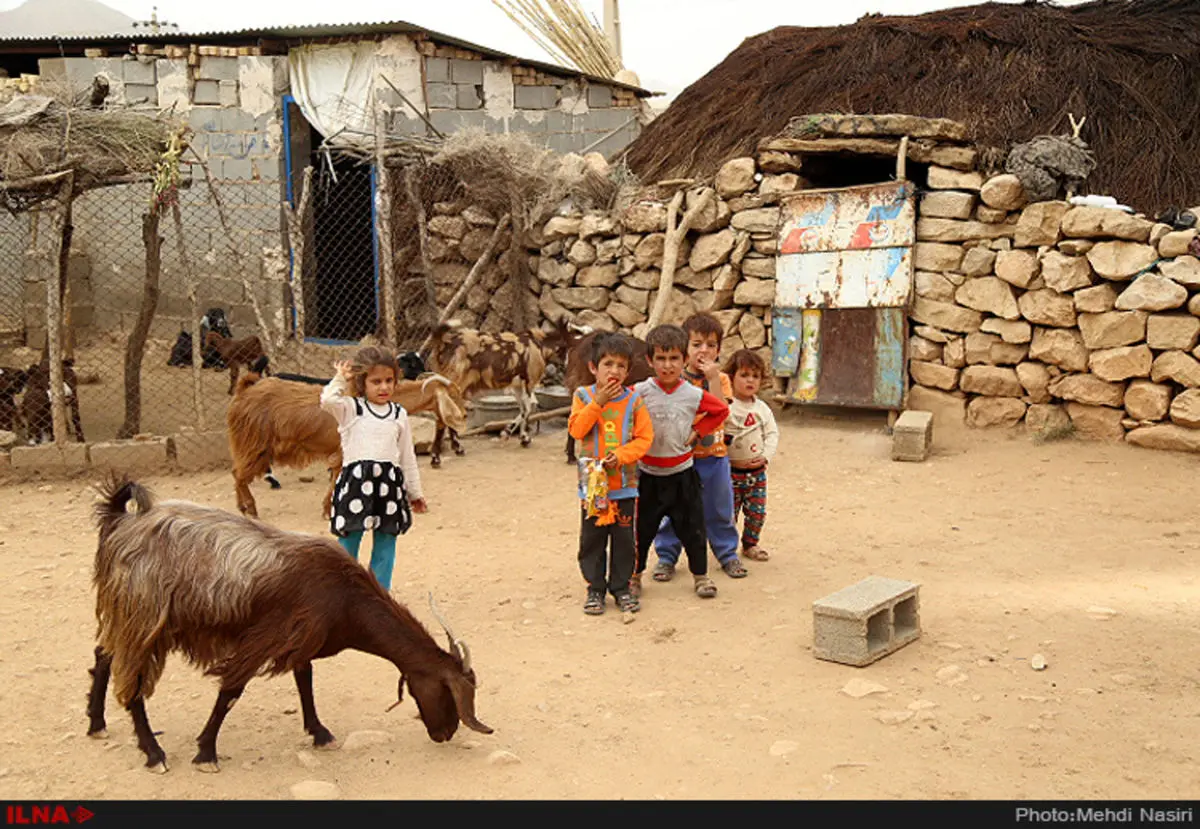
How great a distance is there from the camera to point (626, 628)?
5.69 meters

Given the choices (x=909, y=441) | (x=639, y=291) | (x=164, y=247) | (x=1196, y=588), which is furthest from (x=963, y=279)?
(x=164, y=247)

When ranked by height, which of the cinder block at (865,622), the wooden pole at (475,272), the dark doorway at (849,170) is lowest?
the cinder block at (865,622)

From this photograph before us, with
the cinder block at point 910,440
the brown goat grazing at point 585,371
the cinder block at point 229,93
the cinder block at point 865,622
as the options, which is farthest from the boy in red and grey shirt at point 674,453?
the cinder block at point 229,93

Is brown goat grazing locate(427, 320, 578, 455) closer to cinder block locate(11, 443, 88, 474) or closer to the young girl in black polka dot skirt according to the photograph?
cinder block locate(11, 443, 88, 474)

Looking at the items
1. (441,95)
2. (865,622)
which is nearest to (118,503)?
(865,622)

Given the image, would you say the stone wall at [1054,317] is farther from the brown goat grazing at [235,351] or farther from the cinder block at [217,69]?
the cinder block at [217,69]

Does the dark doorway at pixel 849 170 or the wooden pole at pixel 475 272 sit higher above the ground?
the dark doorway at pixel 849 170

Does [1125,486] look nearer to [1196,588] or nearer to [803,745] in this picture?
[1196,588]

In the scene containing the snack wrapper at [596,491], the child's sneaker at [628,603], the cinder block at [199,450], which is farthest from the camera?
the cinder block at [199,450]

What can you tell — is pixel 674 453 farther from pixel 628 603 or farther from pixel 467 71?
pixel 467 71

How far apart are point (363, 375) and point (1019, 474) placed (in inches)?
218

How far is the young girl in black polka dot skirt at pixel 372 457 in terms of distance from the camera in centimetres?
537

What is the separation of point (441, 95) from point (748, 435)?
8.37 metres

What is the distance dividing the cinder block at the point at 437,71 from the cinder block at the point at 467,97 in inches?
7.5
